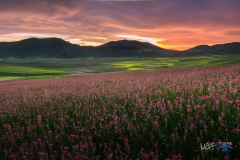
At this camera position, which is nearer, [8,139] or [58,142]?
[58,142]

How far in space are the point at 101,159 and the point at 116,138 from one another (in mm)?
449

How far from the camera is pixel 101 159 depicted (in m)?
2.75

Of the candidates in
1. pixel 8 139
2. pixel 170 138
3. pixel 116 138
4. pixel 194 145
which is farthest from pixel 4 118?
pixel 194 145

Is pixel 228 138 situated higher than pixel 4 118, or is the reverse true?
pixel 228 138

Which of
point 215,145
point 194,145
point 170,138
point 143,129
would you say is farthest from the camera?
point 143,129

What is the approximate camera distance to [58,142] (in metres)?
3.12

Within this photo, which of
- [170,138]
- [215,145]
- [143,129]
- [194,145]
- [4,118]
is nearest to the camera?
[215,145]

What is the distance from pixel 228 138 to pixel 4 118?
4.82 meters

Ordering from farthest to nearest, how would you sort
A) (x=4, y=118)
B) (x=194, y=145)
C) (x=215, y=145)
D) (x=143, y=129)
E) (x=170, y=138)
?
(x=4, y=118), (x=143, y=129), (x=170, y=138), (x=194, y=145), (x=215, y=145)

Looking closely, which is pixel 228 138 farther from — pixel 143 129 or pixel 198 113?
pixel 143 129

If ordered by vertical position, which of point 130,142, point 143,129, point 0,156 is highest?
point 143,129

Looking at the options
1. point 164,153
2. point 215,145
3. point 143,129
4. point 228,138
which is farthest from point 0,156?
point 228,138

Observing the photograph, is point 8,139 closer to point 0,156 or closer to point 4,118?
point 0,156

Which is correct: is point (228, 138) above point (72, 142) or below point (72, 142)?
above
